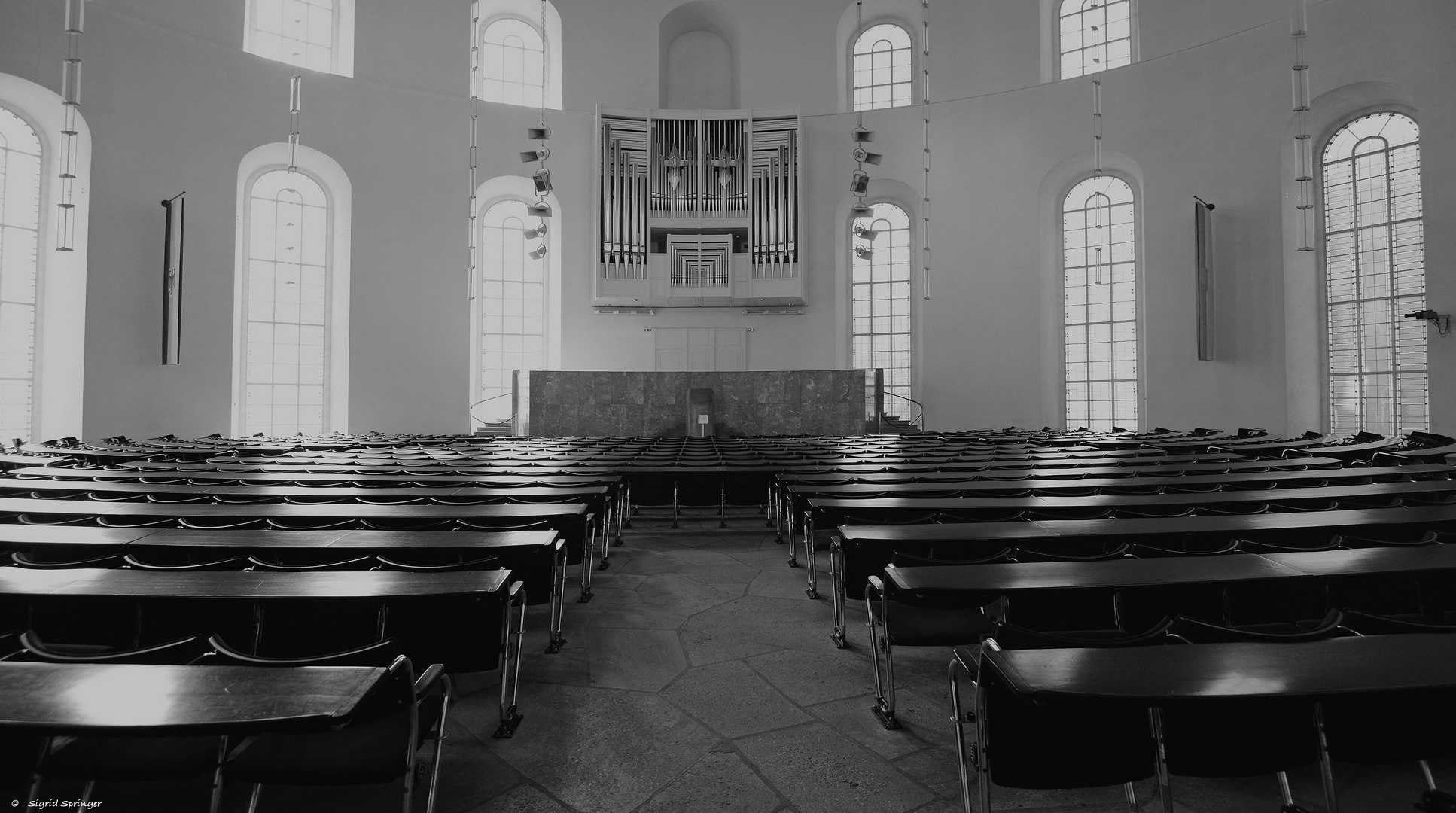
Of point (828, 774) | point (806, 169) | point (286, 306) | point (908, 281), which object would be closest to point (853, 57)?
point (806, 169)

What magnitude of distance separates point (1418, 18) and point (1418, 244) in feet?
11.5

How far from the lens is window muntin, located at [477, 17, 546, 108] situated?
16.9m

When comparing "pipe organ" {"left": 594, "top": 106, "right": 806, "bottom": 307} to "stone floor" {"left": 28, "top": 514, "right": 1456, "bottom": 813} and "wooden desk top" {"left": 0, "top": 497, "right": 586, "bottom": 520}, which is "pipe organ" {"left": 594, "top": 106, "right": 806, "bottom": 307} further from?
"stone floor" {"left": 28, "top": 514, "right": 1456, "bottom": 813}

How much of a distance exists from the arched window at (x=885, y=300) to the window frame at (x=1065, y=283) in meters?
3.11

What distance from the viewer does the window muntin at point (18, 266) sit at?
11594 millimetres

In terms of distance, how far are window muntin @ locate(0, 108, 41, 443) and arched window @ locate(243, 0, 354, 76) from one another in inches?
171

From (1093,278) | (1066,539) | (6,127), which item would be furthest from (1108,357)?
(6,127)

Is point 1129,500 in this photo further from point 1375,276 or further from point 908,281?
point 908,281

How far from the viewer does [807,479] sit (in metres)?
5.70

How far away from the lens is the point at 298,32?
15.0m

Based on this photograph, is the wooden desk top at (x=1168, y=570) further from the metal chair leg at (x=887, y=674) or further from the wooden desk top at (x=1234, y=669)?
the wooden desk top at (x=1234, y=669)

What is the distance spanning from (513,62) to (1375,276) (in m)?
17.6

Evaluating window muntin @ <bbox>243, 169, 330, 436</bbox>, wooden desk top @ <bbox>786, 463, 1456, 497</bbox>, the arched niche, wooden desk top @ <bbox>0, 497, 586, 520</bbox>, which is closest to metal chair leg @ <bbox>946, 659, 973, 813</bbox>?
wooden desk top @ <bbox>0, 497, 586, 520</bbox>

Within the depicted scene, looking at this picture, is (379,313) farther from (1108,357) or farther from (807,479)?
(1108,357)
